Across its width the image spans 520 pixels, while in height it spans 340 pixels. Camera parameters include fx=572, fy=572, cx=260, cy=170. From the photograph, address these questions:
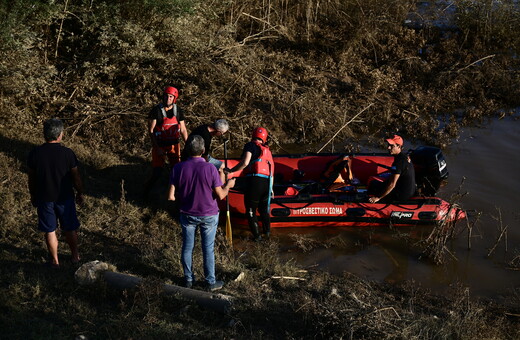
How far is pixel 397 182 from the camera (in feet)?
28.6

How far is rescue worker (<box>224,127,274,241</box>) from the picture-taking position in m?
7.61

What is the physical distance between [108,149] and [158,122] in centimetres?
285

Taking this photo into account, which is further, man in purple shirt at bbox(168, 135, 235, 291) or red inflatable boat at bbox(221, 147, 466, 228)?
red inflatable boat at bbox(221, 147, 466, 228)

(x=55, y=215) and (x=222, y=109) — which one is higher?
(x=222, y=109)

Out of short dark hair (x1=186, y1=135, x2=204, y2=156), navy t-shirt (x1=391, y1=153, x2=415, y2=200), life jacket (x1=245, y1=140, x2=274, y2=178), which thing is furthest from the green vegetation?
navy t-shirt (x1=391, y1=153, x2=415, y2=200)

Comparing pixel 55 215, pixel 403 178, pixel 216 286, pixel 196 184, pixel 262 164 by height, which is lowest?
pixel 216 286

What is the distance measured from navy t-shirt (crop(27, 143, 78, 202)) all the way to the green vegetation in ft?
2.83

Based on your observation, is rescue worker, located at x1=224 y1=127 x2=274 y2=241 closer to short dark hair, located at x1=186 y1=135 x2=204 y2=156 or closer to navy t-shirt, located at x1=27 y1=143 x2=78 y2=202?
short dark hair, located at x1=186 y1=135 x2=204 y2=156

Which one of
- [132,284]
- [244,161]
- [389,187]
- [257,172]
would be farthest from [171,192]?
[389,187]

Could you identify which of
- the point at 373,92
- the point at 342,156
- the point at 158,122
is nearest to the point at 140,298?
the point at 158,122

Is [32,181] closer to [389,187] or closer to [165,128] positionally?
[165,128]

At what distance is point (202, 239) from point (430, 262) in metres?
3.91

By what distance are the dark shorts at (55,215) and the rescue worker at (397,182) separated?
453 cm

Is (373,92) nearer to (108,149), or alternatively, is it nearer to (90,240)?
(108,149)
